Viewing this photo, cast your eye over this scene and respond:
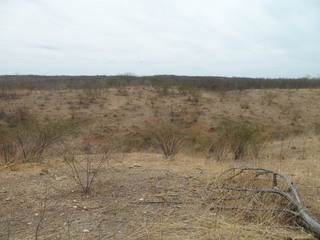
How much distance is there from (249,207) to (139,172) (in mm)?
2459

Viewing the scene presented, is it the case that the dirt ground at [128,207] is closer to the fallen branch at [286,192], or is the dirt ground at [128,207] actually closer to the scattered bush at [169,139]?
the fallen branch at [286,192]

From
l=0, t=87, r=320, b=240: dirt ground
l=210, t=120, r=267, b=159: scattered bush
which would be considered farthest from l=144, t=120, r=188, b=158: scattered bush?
l=0, t=87, r=320, b=240: dirt ground

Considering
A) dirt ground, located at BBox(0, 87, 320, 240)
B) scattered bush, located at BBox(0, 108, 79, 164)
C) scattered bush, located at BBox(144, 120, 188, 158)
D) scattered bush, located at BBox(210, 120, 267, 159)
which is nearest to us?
dirt ground, located at BBox(0, 87, 320, 240)

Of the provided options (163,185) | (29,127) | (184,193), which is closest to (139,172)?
(163,185)

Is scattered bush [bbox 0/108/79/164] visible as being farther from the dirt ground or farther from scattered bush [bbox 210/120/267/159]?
scattered bush [bbox 210/120/267/159]

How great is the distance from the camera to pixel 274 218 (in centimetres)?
456

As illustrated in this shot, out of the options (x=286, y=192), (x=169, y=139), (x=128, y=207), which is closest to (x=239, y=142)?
(x=169, y=139)

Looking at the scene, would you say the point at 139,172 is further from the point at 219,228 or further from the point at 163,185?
the point at 219,228

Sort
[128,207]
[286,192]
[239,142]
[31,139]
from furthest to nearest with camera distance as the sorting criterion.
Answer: [239,142] → [31,139] → [286,192] → [128,207]

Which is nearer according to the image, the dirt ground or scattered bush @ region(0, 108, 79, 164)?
the dirt ground

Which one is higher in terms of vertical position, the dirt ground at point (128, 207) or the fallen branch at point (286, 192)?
the fallen branch at point (286, 192)

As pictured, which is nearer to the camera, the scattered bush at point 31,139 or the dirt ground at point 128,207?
the dirt ground at point 128,207

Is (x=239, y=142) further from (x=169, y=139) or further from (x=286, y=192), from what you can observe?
(x=286, y=192)

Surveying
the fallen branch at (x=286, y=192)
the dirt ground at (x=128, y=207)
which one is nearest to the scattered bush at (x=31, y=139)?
the dirt ground at (x=128, y=207)
